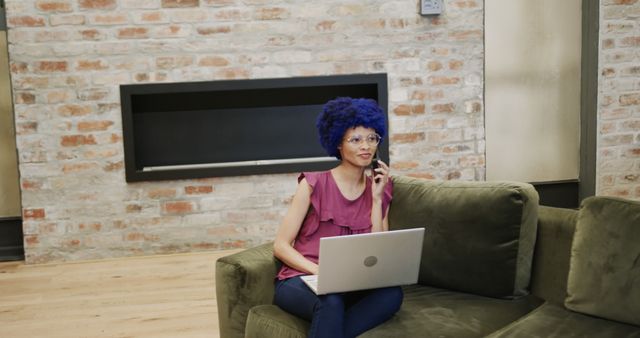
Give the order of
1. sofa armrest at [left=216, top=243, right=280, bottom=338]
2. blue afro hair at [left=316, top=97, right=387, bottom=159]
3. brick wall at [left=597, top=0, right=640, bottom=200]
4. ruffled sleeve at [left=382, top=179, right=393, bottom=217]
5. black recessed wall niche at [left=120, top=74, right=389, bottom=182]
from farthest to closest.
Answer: brick wall at [left=597, top=0, right=640, bottom=200] < black recessed wall niche at [left=120, top=74, right=389, bottom=182] < ruffled sleeve at [left=382, top=179, right=393, bottom=217] < blue afro hair at [left=316, top=97, right=387, bottom=159] < sofa armrest at [left=216, top=243, right=280, bottom=338]

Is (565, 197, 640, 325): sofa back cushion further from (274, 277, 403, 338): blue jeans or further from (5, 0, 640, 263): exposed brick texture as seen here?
(5, 0, 640, 263): exposed brick texture

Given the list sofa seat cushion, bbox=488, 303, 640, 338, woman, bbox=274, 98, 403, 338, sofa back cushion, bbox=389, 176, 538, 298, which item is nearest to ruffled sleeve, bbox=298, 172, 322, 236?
woman, bbox=274, 98, 403, 338

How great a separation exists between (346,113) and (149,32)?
2289 mm

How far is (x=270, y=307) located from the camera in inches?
80.0

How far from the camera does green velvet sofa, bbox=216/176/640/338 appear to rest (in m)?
1.85

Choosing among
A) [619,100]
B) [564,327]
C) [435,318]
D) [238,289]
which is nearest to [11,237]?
[238,289]

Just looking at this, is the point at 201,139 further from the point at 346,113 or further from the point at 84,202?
the point at 346,113

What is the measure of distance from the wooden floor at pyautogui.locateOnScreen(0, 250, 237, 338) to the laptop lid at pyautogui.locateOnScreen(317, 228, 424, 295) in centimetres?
110

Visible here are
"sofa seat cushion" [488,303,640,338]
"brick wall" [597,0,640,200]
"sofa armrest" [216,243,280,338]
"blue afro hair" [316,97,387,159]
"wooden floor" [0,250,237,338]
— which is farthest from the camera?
"brick wall" [597,0,640,200]

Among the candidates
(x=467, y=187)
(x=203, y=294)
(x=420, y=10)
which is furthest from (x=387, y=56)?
(x=467, y=187)

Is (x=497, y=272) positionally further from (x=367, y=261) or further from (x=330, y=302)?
(x=330, y=302)

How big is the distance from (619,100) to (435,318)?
3140mm

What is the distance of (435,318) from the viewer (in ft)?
6.40

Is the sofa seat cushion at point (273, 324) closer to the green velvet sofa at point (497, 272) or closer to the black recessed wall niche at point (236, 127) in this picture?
A: the green velvet sofa at point (497, 272)
